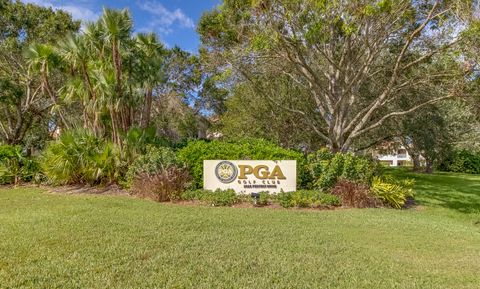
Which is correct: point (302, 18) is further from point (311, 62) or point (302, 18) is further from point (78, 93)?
point (78, 93)

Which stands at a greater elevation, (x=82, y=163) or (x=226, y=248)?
(x=82, y=163)

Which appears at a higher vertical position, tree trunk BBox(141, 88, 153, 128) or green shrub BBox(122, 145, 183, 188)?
tree trunk BBox(141, 88, 153, 128)

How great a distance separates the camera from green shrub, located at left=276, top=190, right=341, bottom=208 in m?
9.16

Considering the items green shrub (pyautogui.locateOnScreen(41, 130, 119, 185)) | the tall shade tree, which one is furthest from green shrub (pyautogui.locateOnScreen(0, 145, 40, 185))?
the tall shade tree

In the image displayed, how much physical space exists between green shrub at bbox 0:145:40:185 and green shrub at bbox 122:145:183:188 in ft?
13.6

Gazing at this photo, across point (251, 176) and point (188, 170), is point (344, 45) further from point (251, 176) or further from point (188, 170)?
point (188, 170)

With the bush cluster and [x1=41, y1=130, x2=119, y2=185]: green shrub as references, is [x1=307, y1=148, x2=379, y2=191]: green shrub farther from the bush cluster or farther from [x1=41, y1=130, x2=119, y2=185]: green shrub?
[x1=41, y1=130, x2=119, y2=185]: green shrub

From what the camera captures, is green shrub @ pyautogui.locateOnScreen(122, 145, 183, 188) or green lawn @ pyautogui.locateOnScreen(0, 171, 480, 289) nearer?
green lawn @ pyautogui.locateOnScreen(0, 171, 480, 289)

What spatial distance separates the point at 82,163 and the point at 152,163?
266 cm

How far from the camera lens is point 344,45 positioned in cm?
1280

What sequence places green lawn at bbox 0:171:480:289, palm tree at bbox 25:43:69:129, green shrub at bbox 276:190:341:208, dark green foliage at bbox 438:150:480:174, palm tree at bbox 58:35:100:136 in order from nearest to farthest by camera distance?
1. green lawn at bbox 0:171:480:289
2. green shrub at bbox 276:190:341:208
3. palm tree at bbox 58:35:100:136
4. palm tree at bbox 25:43:69:129
5. dark green foliage at bbox 438:150:480:174

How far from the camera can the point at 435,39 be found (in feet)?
38.7

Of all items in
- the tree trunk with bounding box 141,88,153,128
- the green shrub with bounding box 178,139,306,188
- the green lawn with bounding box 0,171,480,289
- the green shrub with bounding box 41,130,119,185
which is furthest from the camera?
the tree trunk with bounding box 141,88,153,128

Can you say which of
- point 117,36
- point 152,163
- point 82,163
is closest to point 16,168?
point 82,163
